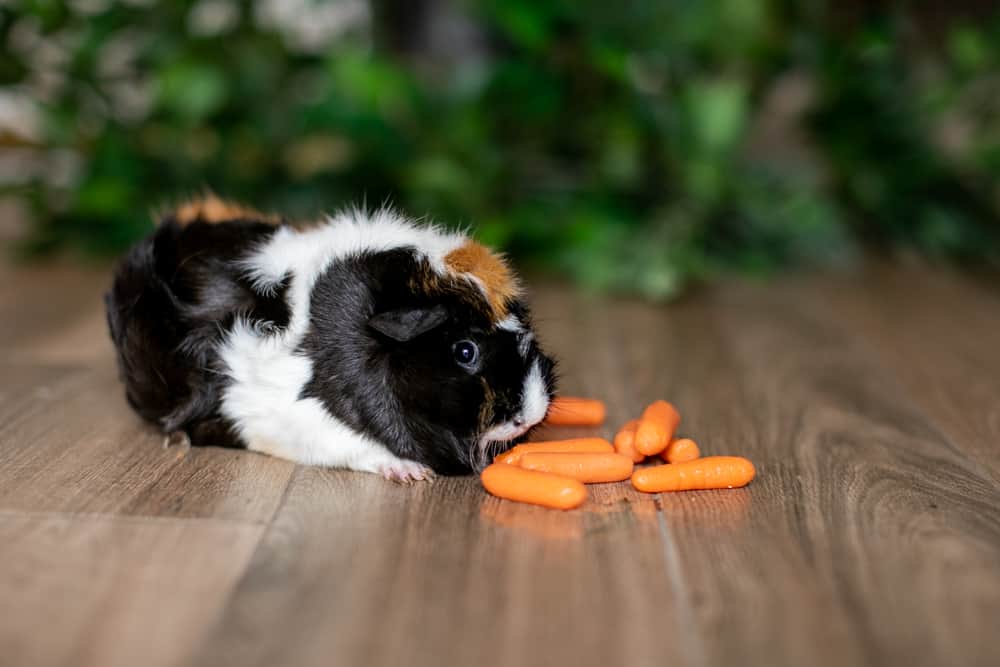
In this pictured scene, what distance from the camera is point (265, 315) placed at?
1826 mm

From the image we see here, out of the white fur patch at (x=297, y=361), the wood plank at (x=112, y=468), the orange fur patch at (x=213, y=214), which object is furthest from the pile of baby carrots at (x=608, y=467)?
Result: the orange fur patch at (x=213, y=214)

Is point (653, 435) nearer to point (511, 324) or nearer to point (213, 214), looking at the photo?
point (511, 324)

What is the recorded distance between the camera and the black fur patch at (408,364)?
171cm

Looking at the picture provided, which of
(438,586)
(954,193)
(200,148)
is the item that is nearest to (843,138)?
(954,193)

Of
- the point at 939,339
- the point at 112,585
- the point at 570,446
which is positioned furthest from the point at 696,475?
the point at 939,339

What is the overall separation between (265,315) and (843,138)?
287 cm

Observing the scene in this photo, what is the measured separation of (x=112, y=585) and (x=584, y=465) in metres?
0.80

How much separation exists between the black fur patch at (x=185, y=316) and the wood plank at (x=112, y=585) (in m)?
0.34

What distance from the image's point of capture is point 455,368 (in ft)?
5.63

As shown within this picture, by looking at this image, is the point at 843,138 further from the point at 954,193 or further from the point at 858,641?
the point at 858,641

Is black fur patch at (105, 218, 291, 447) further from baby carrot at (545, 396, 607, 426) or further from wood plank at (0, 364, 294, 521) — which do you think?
baby carrot at (545, 396, 607, 426)

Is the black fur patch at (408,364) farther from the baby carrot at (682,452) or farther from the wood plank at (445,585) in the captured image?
the baby carrot at (682,452)

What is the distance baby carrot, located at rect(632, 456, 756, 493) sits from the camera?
1.75 metres

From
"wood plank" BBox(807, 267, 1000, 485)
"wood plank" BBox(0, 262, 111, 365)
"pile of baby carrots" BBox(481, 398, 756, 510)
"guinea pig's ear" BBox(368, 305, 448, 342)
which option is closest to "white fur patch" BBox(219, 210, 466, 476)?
"guinea pig's ear" BBox(368, 305, 448, 342)
